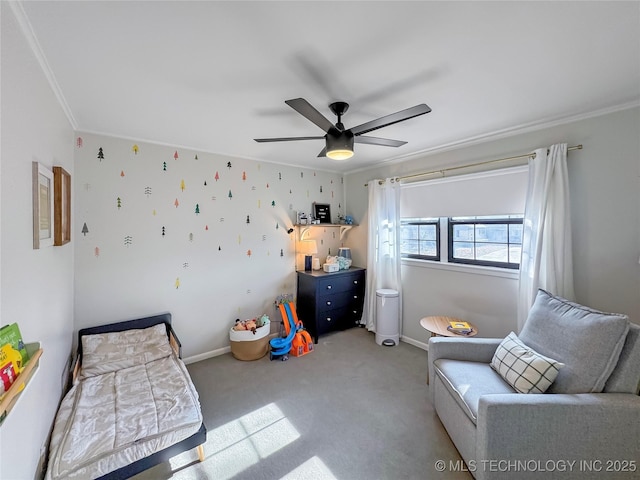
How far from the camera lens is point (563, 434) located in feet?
4.60

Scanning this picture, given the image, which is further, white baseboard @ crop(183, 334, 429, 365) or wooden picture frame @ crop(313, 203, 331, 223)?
wooden picture frame @ crop(313, 203, 331, 223)

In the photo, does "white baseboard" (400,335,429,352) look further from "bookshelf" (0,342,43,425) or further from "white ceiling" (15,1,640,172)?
"bookshelf" (0,342,43,425)

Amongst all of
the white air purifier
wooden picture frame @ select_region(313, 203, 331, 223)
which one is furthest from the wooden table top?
wooden picture frame @ select_region(313, 203, 331, 223)

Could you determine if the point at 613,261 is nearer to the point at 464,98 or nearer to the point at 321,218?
the point at 464,98

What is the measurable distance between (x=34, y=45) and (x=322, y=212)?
10.4ft

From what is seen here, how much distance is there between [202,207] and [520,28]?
2980 millimetres

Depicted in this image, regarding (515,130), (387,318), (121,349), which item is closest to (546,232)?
(515,130)

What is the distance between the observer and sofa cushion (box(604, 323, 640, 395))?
1429 millimetres

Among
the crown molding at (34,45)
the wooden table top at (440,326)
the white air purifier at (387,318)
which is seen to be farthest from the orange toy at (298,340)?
the crown molding at (34,45)

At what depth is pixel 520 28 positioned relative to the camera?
1265 mm

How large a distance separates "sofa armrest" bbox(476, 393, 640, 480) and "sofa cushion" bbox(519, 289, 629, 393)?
0.33 feet

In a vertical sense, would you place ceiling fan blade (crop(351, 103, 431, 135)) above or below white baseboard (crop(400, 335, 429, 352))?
above

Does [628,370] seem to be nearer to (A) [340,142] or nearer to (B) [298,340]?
(A) [340,142]

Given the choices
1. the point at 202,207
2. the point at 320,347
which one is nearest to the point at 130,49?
the point at 202,207
